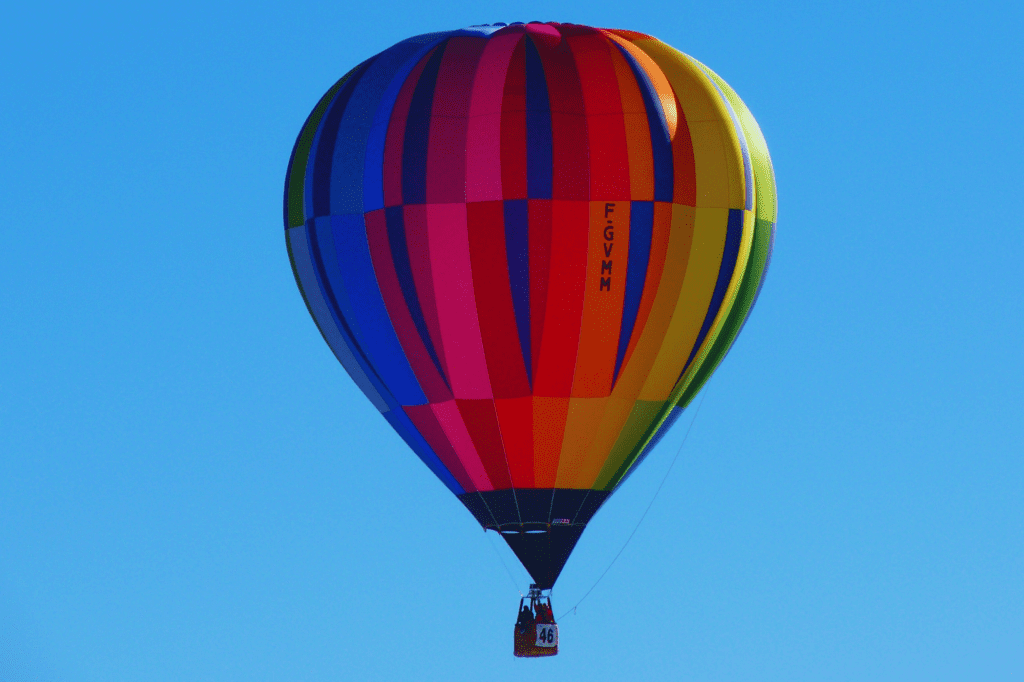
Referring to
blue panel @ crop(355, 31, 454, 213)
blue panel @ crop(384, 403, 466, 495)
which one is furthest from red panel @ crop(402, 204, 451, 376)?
blue panel @ crop(384, 403, 466, 495)

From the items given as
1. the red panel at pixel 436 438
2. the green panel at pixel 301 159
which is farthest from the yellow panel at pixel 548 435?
the green panel at pixel 301 159

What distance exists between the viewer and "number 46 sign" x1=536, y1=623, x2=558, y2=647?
131 feet

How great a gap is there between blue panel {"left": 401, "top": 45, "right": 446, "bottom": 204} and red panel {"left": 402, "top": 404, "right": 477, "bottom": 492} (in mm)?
3024

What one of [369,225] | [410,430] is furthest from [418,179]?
[410,430]

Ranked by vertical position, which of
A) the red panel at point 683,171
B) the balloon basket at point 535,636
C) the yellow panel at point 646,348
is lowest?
the balloon basket at point 535,636

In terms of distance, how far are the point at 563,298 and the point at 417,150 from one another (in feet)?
9.26

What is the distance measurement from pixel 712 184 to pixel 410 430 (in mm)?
5456

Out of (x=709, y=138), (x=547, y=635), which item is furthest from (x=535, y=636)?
(x=709, y=138)

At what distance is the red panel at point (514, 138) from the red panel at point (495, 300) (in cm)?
31

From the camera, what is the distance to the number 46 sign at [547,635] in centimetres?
3981

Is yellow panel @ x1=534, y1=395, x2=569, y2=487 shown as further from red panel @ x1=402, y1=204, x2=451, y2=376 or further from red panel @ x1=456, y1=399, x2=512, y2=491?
red panel @ x1=402, y1=204, x2=451, y2=376

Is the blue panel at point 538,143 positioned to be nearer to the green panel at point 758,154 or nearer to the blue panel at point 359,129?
the blue panel at point 359,129

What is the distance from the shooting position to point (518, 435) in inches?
1566

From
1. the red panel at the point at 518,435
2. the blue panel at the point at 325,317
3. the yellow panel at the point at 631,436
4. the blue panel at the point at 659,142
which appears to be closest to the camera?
the blue panel at the point at 659,142
